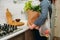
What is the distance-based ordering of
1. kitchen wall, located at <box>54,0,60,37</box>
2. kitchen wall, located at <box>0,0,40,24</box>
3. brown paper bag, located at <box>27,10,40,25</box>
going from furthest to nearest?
kitchen wall, located at <box>54,0,60,37</box> → kitchen wall, located at <box>0,0,40,24</box> → brown paper bag, located at <box>27,10,40,25</box>

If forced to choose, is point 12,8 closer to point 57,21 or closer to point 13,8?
point 13,8

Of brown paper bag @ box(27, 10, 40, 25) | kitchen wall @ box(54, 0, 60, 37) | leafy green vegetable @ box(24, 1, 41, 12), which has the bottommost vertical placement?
kitchen wall @ box(54, 0, 60, 37)

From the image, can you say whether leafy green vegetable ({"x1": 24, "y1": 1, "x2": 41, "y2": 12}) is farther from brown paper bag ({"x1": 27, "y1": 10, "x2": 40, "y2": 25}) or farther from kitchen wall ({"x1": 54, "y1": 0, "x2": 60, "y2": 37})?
kitchen wall ({"x1": 54, "y1": 0, "x2": 60, "y2": 37})

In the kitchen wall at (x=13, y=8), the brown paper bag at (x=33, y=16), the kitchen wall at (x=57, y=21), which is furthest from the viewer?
the kitchen wall at (x=57, y=21)

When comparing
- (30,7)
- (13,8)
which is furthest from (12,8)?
(30,7)

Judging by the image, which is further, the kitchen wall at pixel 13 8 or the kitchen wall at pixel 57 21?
the kitchen wall at pixel 57 21

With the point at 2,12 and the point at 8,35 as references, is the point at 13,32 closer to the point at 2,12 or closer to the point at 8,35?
the point at 8,35

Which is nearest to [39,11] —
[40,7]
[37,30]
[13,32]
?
[40,7]

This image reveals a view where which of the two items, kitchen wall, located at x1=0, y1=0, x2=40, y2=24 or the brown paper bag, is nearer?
the brown paper bag

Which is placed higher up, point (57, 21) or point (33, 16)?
point (33, 16)

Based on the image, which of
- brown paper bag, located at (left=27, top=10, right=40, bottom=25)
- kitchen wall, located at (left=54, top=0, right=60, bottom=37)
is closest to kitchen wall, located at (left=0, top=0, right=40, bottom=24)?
brown paper bag, located at (left=27, top=10, right=40, bottom=25)

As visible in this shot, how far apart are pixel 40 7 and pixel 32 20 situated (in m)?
0.23

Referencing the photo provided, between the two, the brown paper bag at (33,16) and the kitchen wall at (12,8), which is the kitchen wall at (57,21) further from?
the brown paper bag at (33,16)

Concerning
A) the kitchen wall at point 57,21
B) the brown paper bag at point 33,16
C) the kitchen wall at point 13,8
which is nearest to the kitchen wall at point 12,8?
the kitchen wall at point 13,8
